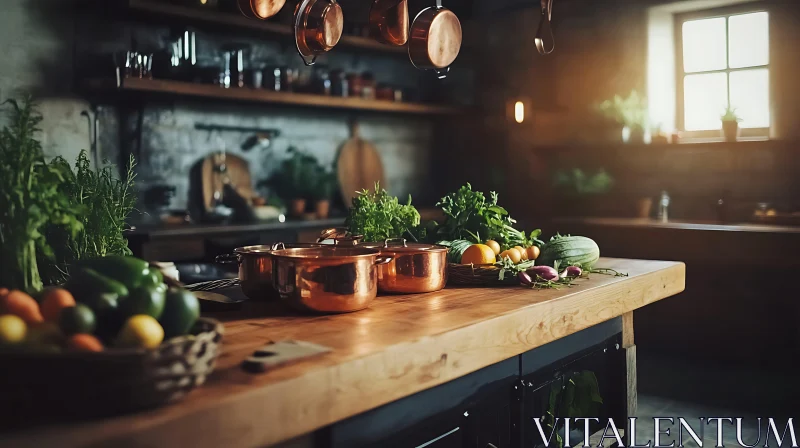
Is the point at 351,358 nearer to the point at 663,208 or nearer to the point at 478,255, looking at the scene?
the point at 478,255

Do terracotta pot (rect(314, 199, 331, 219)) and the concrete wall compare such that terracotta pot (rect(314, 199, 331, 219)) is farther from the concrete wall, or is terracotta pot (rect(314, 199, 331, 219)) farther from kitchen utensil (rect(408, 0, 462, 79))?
kitchen utensil (rect(408, 0, 462, 79))

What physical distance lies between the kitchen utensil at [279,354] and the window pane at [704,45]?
4703 mm

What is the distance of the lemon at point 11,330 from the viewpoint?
1066 millimetres

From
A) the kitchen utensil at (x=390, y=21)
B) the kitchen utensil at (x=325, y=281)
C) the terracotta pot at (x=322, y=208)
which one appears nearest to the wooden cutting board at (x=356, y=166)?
the terracotta pot at (x=322, y=208)

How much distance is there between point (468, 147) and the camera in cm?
625

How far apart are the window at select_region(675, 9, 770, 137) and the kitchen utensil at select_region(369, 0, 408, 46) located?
10.5 feet

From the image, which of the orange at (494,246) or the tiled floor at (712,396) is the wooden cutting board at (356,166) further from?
the orange at (494,246)

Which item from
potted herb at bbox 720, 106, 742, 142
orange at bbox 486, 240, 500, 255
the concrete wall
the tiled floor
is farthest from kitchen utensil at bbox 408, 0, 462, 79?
potted herb at bbox 720, 106, 742, 142

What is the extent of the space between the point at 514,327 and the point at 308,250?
1.79ft

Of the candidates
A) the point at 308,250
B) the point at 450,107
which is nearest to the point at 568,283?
the point at 308,250

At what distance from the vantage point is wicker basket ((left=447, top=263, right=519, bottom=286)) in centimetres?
210

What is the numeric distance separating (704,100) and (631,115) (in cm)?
54

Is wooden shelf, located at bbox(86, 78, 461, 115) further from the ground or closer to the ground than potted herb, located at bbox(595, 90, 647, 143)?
further from the ground

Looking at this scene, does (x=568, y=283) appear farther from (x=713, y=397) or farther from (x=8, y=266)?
(x=713, y=397)
